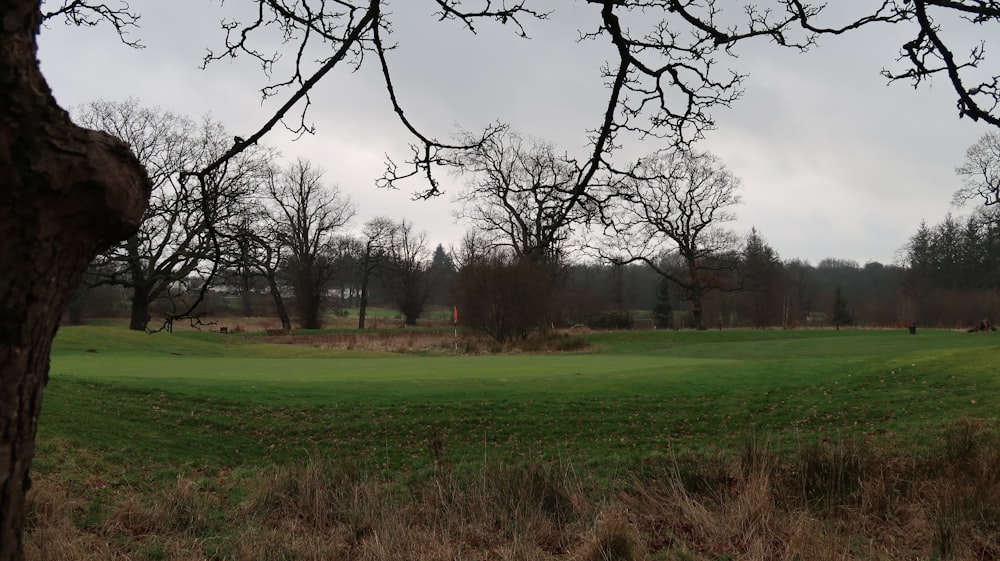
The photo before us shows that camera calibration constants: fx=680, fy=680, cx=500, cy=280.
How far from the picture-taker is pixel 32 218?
1616mm

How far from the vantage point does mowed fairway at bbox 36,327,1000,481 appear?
1031 centimetres

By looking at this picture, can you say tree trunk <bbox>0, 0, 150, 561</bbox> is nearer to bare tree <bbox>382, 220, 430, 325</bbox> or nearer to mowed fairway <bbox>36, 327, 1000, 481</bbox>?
mowed fairway <bbox>36, 327, 1000, 481</bbox>

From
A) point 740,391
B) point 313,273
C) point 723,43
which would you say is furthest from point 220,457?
point 313,273

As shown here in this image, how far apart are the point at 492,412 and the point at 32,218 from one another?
11155 mm

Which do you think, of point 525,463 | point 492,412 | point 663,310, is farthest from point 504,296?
point 663,310

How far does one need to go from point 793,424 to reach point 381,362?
12.7 m

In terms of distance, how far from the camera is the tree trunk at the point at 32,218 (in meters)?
1.59

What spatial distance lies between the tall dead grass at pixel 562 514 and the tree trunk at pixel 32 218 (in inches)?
158

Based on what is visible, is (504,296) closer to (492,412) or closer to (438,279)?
(492,412)

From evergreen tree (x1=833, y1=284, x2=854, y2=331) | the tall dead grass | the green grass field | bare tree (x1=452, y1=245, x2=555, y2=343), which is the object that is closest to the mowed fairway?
the green grass field

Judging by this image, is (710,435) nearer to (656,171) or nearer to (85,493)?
(656,171)

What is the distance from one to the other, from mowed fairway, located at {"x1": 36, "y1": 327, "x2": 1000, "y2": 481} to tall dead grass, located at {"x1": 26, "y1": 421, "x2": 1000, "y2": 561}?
1366mm

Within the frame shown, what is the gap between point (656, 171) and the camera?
5754 millimetres

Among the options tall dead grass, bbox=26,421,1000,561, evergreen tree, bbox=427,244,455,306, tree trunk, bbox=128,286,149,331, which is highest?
evergreen tree, bbox=427,244,455,306
